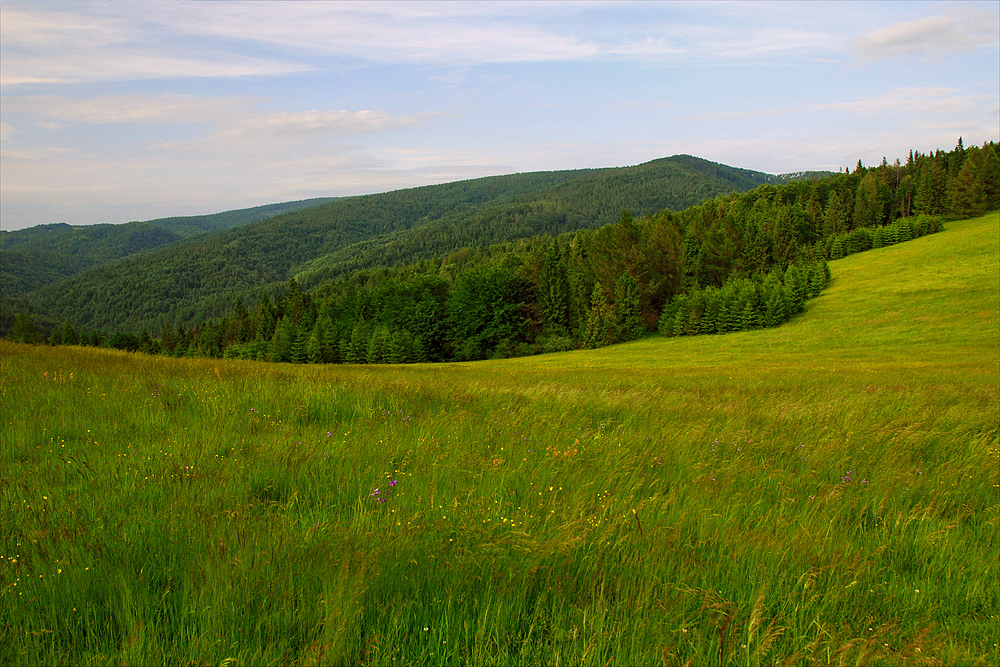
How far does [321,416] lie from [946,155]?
17307cm

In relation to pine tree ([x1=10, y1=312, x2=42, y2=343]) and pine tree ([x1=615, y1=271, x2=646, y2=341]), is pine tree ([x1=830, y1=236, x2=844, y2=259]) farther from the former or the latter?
pine tree ([x1=10, y1=312, x2=42, y2=343])

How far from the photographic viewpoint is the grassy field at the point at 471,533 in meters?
2.46

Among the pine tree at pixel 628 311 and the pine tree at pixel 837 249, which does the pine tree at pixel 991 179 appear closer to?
the pine tree at pixel 837 249

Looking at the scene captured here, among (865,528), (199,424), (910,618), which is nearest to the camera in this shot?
(910,618)

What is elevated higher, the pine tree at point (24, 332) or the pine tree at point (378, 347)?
the pine tree at point (24, 332)

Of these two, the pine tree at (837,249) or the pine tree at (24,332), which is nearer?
the pine tree at (24,332)

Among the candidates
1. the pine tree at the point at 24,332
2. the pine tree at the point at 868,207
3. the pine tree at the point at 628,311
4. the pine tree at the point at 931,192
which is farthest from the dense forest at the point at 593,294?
the pine tree at the point at 868,207

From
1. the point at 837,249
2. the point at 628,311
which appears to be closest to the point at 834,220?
the point at 837,249

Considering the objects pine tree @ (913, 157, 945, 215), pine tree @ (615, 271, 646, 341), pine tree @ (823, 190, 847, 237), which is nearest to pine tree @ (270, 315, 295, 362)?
pine tree @ (615, 271, 646, 341)

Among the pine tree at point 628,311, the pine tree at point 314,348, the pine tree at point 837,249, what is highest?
the pine tree at point 837,249

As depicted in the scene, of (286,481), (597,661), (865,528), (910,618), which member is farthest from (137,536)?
(865,528)

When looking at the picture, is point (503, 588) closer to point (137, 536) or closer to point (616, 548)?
point (616, 548)

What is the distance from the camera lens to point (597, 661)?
2328 mm

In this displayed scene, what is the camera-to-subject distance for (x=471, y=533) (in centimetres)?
334
